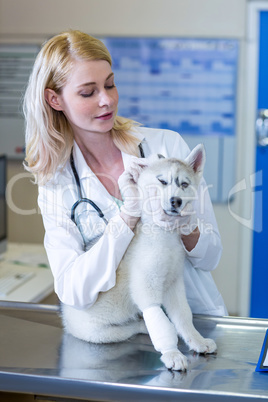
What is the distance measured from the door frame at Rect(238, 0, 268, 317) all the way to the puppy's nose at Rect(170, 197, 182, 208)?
7.50 feet

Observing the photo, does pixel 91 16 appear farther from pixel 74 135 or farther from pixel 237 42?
pixel 74 135

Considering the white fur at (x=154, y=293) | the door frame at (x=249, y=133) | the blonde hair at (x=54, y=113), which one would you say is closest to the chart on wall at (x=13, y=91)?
the door frame at (x=249, y=133)

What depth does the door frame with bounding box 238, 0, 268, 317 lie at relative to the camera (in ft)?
10.3

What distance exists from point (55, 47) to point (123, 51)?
229cm

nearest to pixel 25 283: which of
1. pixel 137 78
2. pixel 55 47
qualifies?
pixel 55 47

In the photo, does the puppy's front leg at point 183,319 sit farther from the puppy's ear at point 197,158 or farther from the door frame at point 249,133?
the door frame at point 249,133

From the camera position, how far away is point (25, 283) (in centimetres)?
217

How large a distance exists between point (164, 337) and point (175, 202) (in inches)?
9.0

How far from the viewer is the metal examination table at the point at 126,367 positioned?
33.8 inches

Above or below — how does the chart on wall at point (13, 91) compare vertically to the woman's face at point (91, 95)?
above

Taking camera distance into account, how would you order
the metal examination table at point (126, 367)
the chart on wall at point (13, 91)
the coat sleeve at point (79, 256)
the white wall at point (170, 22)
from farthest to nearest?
the chart on wall at point (13, 91) < the white wall at point (170, 22) < the coat sleeve at point (79, 256) < the metal examination table at point (126, 367)

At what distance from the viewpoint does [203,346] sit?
3.26 feet

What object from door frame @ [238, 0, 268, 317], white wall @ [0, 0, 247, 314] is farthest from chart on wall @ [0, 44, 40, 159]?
door frame @ [238, 0, 268, 317]

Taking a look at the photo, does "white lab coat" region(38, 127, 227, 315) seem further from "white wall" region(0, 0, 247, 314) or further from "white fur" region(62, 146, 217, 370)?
"white wall" region(0, 0, 247, 314)
